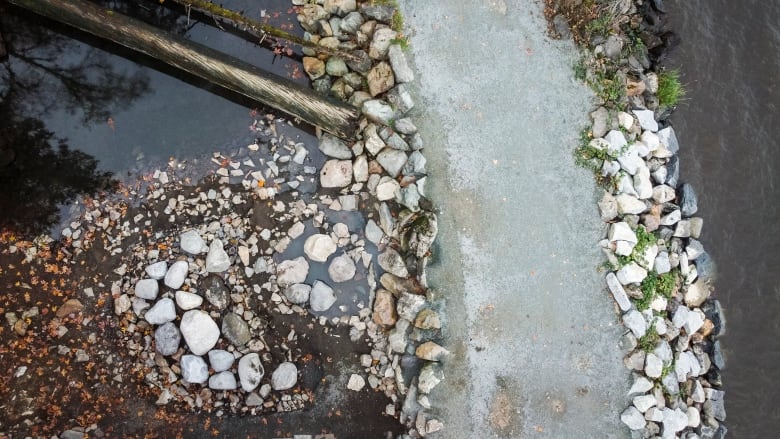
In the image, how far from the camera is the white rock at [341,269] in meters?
A: 6.05

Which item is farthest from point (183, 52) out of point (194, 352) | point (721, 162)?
point (721, 162)

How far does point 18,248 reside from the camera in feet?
19.6

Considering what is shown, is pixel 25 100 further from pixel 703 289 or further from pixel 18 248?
pixel 703 289

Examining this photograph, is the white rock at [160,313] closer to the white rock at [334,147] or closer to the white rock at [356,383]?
the white rock at [356,383]

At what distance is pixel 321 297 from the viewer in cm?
602

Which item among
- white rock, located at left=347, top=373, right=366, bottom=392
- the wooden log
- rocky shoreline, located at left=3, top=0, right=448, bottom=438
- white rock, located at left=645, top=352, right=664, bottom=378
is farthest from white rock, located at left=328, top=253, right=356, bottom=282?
white rock, located at left=645, top=352, right=664, bottom=378

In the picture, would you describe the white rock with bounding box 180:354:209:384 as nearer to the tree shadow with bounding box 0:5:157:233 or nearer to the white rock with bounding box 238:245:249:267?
the white rock with bounding box 238:245:249:267

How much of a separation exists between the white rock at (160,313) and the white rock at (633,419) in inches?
185

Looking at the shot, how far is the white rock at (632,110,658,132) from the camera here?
6.31 metres

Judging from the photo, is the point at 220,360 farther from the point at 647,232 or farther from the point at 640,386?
the point at 647,232

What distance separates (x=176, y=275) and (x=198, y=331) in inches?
24.3

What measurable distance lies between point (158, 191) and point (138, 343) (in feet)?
5.19

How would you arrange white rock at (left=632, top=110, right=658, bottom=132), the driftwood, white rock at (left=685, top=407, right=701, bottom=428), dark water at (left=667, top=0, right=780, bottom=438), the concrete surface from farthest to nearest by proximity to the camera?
dark water at (left=667, top=0, right=780, bottom=438) → white rock at (left=632, top=110, right=658, bottom=132) → white rock at (left=685, top=407, right=701, bottom=428) → the driftwood → the concrete surface

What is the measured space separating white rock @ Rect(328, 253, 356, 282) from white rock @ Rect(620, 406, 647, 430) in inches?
122
